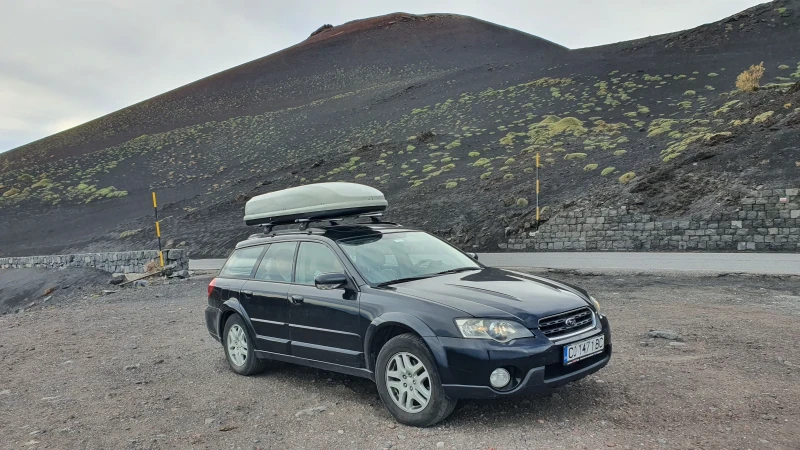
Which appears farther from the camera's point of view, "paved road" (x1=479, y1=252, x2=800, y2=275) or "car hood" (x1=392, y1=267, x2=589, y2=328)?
"paved road" (x1=479, y1=252, x2=800, y2=275)

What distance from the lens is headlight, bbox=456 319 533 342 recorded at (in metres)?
4.20

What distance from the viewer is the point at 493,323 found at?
14.0 ft

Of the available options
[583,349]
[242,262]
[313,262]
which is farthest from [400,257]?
[242,262]

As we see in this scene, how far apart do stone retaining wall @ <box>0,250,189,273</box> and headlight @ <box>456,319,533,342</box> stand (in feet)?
49.2

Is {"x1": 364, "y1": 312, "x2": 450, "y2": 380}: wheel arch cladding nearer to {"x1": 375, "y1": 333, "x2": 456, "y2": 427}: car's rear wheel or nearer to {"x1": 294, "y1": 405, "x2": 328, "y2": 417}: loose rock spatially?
{"x1": 375, "y1": 333, "x2": 456, "y2": 427}: car's rear wheel

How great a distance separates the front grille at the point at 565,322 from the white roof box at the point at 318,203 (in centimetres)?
251

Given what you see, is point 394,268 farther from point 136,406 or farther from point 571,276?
point 571,276

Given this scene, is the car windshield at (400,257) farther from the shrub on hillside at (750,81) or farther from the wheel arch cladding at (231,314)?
the shrub on hillside at (750,81)

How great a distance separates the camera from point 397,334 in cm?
473

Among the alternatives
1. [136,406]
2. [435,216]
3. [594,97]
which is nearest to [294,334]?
[136,406]

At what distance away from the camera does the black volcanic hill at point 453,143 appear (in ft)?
71.1

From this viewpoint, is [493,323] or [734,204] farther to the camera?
[734,204]

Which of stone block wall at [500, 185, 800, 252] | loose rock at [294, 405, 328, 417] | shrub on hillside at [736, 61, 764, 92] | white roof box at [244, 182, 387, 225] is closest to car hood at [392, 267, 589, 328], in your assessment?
loose rock at [294, 405, 328, 417]

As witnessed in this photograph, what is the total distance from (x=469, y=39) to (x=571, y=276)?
310ft
